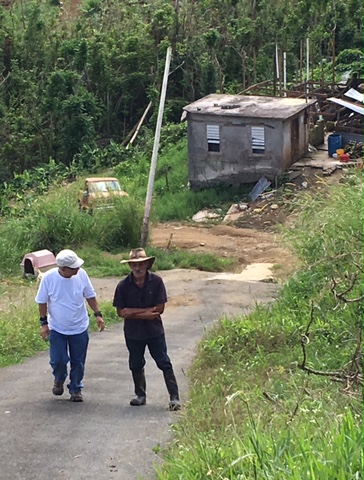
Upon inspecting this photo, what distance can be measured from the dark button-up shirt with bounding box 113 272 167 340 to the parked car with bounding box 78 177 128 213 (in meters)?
16.1

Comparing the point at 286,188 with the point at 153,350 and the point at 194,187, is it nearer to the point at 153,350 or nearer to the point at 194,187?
the point at 194,187

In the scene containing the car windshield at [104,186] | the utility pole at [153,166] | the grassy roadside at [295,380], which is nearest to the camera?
the grassy roadside at [295,380]

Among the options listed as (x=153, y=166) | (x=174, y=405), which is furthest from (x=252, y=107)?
(x=174, y=405)

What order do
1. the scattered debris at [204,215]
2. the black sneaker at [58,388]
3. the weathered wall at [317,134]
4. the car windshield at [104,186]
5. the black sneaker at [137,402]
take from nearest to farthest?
the black sneaker at [137,402] → the black sneaker at [58,388] → the car windshield at [104,186] → the scattered debris at [204,215] → the weathered wall at [317,134]

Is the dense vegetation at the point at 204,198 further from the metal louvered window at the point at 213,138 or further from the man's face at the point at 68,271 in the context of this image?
the metal louvered window at the point at 213,138

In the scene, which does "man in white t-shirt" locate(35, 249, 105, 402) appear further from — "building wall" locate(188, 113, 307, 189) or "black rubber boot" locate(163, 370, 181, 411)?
"building wall" locate(188, 113, 307, 189)

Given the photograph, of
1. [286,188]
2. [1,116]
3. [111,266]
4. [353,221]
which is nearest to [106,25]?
[1,116]

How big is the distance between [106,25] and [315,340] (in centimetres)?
3774

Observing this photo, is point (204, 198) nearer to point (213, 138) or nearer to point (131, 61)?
point (213, 138)

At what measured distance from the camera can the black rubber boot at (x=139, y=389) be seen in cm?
837

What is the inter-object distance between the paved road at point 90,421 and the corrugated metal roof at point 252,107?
17340 millimetres

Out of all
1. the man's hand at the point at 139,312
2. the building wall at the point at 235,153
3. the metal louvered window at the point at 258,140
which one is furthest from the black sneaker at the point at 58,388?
the metal louvered window at the point at 258,140

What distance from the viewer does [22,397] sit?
8.70 meters

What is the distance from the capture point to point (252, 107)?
2934 centimetres
